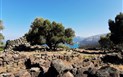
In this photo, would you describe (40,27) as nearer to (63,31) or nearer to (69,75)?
(63,31)

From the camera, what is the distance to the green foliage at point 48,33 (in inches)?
2312

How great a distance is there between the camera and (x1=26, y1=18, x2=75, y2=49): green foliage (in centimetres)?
5872

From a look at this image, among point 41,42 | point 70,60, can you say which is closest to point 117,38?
point 41,42

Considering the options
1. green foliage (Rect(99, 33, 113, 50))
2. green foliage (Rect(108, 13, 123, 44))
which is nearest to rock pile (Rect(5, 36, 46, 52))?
green foliage (Rect(108, 13, 123, 44))

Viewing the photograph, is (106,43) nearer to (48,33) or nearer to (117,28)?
(117,28)

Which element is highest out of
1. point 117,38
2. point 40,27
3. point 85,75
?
point 40,27

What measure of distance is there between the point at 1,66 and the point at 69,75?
16779 millimetres

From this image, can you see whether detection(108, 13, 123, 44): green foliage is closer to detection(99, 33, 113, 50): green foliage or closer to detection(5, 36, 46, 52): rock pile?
detection(5, 36, 46, 52): rock pile

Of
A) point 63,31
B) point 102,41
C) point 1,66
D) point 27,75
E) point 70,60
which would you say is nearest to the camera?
point 27,75

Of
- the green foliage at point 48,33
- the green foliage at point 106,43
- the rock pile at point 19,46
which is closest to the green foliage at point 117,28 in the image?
the green foliage at point 48,33

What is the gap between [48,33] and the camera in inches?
2360

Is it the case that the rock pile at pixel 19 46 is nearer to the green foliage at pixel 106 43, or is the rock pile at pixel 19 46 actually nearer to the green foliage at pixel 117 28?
the green foliage at pixel 117 28

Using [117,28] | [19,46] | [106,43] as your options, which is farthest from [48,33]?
[106,43]

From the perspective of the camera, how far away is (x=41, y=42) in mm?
58562
